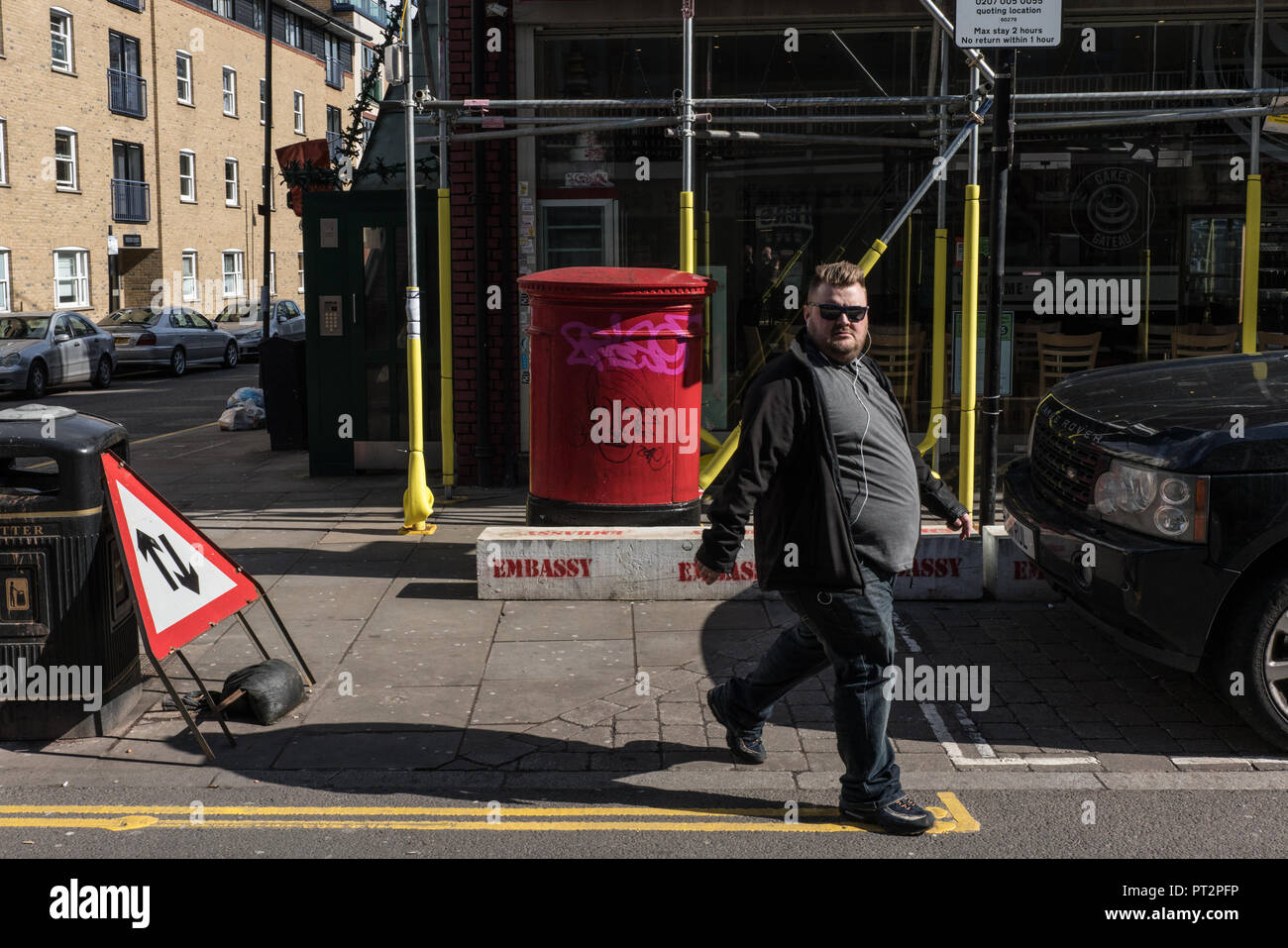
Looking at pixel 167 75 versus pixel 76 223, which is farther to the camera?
pixel 167 75

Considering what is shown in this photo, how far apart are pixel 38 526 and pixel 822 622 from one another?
319 cm

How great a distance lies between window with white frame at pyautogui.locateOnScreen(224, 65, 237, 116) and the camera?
40.8 metres

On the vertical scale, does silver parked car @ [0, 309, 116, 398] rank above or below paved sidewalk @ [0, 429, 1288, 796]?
above

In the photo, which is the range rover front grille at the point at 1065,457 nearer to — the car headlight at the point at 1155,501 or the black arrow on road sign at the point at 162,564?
the car headlight at the point at 1155,501

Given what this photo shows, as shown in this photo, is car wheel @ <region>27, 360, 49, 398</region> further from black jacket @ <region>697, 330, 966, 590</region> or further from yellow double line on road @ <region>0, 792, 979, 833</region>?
black jacket @ <region>697, 330, 966, 590</region>

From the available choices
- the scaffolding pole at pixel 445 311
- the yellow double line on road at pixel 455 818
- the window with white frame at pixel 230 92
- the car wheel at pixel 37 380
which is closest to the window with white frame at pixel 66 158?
the window with white frame at pixel 230 92

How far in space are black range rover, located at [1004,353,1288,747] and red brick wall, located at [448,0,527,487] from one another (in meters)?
5.88

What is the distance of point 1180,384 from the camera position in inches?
240

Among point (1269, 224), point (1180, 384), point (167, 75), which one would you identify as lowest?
point (1180, 384)

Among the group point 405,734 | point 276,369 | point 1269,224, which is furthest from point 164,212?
point 405,734

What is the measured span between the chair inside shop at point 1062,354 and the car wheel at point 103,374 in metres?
18.6

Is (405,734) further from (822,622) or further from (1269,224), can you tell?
(1269,224)

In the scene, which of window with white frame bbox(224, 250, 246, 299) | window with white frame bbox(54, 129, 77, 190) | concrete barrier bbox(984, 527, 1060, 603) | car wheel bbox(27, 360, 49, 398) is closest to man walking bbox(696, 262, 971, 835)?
concrete barrier bbox(984, 527, 1060, 603)

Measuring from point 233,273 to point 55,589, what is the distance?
127 feet
